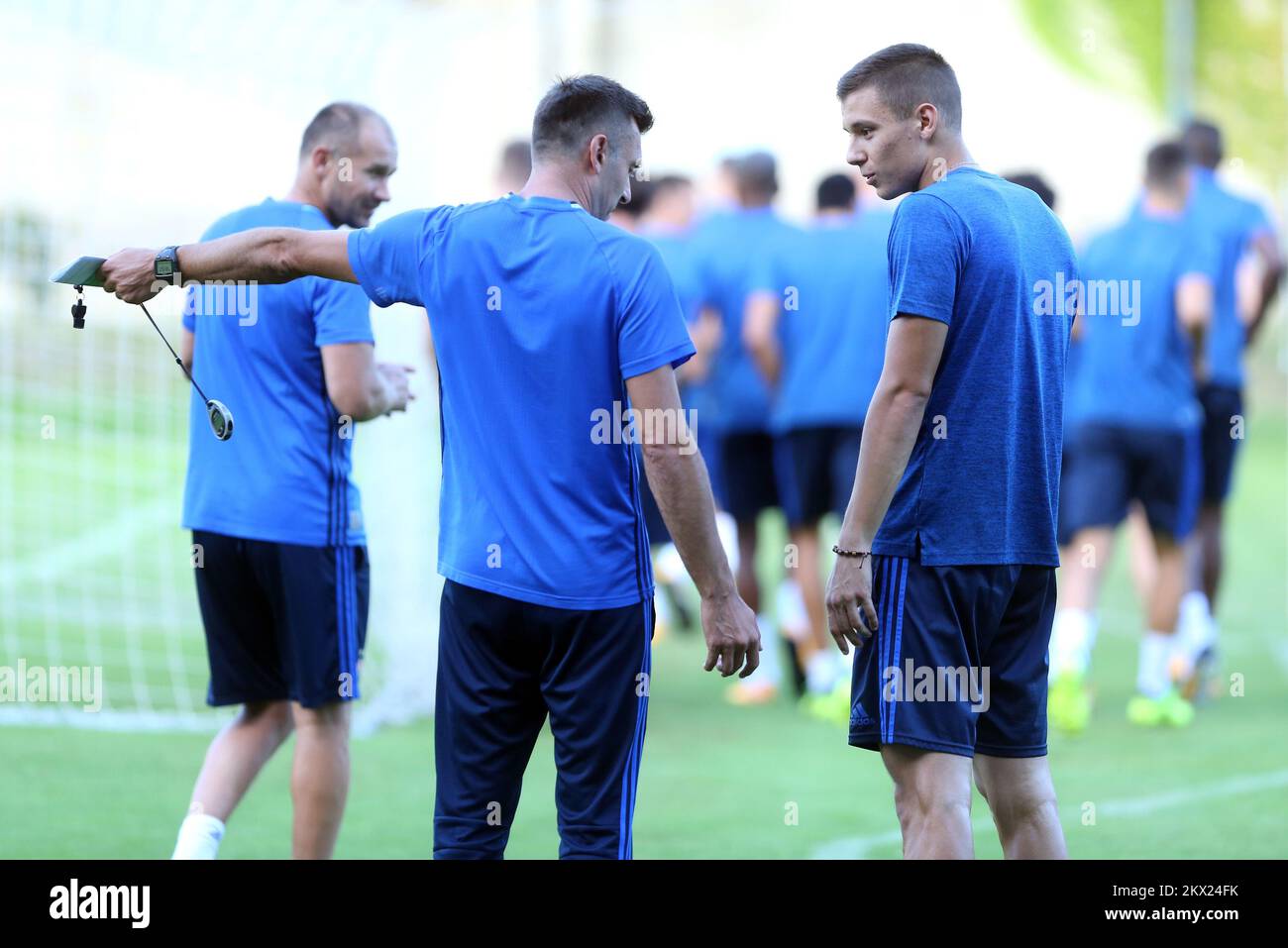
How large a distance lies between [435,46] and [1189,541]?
4487 millimetres

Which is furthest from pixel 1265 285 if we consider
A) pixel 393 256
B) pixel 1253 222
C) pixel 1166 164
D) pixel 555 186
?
pixel 393 256

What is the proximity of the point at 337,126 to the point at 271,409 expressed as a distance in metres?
0.80

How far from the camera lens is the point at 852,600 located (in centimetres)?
344

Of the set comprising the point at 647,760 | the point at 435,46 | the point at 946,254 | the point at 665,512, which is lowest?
the point at 647,760

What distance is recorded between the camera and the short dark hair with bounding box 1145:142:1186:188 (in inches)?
295

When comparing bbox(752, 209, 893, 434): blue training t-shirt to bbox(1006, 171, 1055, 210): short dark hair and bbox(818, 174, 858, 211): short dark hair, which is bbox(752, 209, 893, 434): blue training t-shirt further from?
bbox(1006, 171, 1055, 210): short dark hair

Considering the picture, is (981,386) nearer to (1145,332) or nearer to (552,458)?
(552,458)

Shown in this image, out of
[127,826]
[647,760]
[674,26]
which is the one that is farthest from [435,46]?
[674,26]

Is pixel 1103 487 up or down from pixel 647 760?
up

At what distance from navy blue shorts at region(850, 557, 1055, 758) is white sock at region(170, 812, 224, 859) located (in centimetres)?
184

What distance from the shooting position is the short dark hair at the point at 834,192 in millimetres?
7926
